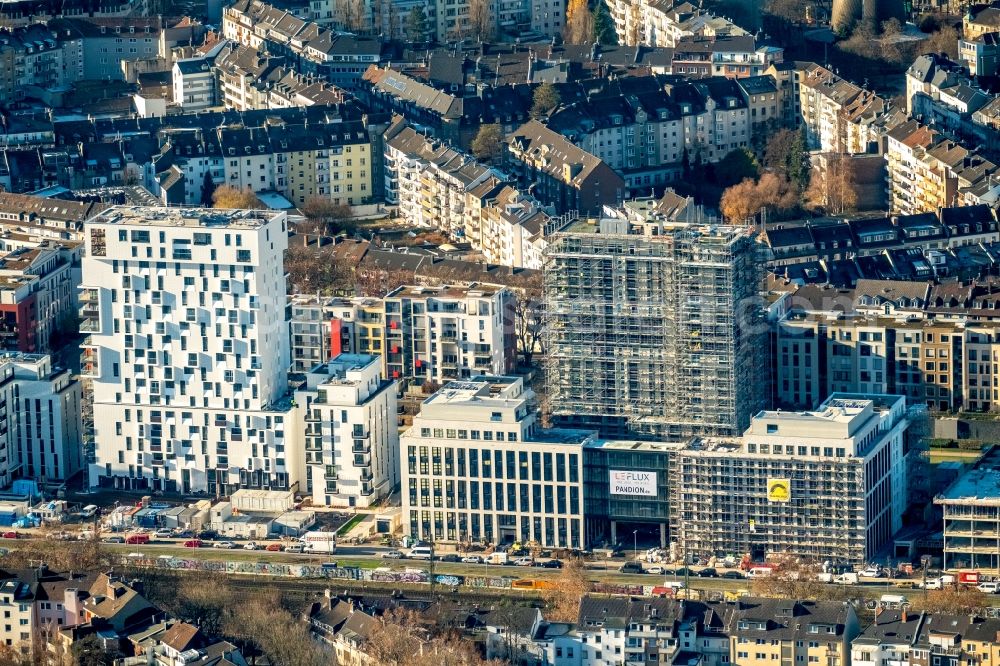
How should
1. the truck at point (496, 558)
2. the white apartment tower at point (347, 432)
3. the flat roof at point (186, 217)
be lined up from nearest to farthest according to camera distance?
the truck at point (496, 558) < the white apartment tower at point (347, 432) < the flat roof at point (186, 217)

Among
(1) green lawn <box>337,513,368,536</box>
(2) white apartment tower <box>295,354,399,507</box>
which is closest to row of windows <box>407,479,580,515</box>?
(1) green lawn <box>337,513,368,536</box>

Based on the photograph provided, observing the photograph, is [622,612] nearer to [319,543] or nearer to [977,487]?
[319,543]

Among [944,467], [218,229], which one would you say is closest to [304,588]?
[218,229]

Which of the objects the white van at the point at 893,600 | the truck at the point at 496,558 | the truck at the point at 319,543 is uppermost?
the truck at the point at 319,543

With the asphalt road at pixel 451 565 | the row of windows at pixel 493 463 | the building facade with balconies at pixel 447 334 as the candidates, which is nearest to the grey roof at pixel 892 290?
the building facade with balconies at pixel 447 334

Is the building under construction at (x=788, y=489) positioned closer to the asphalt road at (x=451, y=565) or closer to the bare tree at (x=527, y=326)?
the asphalt road at (x=451, y=565)

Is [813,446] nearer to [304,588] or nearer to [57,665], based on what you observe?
[304,588]
